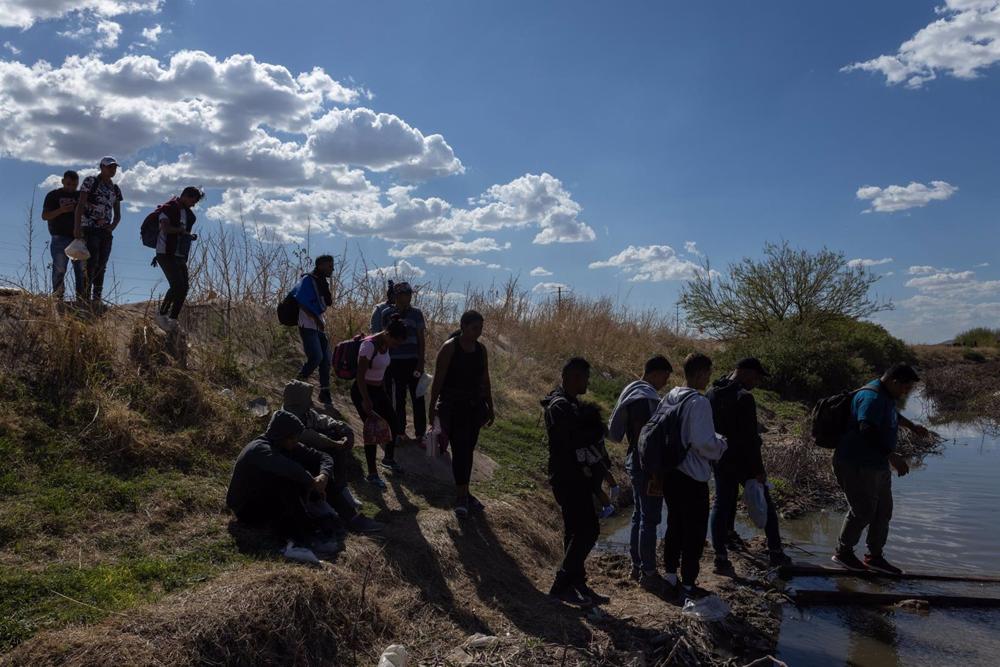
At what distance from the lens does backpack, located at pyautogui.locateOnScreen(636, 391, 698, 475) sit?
18.5 ft

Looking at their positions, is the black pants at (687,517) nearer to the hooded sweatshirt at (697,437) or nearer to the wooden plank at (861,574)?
A: the hooded sweatshirt at (697,437)

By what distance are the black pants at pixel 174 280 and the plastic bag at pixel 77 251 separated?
0.77 meters

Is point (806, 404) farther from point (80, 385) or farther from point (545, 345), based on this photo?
point (80, 385)

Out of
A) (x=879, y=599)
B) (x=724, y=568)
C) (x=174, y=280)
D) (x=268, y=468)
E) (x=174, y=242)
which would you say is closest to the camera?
(x=268, y=468)

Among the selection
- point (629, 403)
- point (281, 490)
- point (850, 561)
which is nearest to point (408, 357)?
point (281, 490)

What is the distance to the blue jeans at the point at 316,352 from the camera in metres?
9.13

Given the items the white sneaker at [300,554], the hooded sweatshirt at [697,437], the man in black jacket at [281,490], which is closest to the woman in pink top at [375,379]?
the man in black jacket at [281,490]

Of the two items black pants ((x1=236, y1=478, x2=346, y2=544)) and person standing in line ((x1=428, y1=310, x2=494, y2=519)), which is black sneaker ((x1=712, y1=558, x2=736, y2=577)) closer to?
person standing in line ((x1=428, y1=310, x2=494, y2=519))

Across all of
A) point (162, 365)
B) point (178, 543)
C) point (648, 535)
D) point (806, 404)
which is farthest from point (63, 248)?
point (806, 404)

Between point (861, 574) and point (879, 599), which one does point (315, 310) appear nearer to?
point (861, 574)

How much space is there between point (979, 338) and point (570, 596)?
42.4 metres

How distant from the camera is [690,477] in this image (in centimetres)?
571

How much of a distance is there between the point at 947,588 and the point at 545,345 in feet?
39.0

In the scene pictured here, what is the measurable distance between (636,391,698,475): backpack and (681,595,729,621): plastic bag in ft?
3.19
